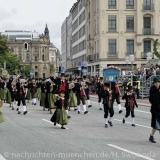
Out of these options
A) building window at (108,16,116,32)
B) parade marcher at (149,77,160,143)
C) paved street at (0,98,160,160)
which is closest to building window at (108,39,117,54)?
building window at (108,16,116,32)

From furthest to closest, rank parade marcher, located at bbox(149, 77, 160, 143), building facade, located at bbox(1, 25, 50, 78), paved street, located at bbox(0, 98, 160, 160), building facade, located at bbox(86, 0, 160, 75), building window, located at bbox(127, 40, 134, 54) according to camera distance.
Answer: building facade, located at bbox(1, 25, 50, 78)
building window, located at bbox(127, 40, 134, 54)
building facade, located at bbox(86, 0, 160, 75)
parade marcher, located at bbox(149, 77, 160, 143)
paved street, located at bbox(0, 98, 160, 160)

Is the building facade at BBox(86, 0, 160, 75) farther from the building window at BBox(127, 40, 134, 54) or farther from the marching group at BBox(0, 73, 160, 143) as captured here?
the marching group at BBox(0, 73, 160, 143)

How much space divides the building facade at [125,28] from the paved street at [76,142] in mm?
43514

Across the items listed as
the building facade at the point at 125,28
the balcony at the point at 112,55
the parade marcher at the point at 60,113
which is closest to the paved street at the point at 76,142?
the parade marcher at the point at 60,113

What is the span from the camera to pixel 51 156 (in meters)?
9.55

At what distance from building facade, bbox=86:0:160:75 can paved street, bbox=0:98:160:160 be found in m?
43.5

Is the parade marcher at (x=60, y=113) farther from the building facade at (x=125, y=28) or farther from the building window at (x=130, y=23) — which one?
the building window at (x=130, y=23)

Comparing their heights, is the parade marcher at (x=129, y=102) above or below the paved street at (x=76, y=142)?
above

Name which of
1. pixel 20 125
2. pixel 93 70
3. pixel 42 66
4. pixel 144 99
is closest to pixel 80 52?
pixel 93 70

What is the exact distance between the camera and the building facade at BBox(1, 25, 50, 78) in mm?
187875

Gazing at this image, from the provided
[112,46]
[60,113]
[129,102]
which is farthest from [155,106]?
[112,46]

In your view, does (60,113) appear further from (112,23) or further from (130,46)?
(130,46)

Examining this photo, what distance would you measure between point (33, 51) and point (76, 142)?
178133mm

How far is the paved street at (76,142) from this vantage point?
383 inches
